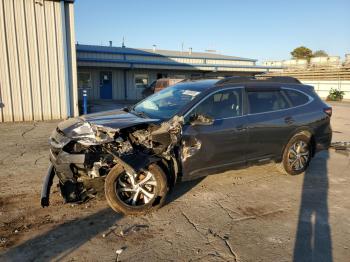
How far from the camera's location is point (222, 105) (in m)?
4.96

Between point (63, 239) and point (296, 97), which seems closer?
point (63, 239)

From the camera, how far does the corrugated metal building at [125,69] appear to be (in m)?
23.9

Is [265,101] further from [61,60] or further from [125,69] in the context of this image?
[125,69]

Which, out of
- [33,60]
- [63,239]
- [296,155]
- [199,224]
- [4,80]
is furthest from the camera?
[33,60]

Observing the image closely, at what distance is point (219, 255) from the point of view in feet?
10.7

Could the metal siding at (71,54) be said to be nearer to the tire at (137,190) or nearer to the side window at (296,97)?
the side window at (296,97)

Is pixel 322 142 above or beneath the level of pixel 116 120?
beneath

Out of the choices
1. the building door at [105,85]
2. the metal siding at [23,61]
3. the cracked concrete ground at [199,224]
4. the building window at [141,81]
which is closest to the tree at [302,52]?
the building window at [141,81]

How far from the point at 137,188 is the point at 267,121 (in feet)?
8.51

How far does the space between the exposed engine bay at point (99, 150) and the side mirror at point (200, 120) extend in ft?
0.96

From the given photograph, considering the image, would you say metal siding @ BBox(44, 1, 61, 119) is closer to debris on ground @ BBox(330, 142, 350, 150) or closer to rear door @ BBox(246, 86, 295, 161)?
rear door @ BBox(246, 86, 295, 161)

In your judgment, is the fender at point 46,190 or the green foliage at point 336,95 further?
the green foliage at point 336,95

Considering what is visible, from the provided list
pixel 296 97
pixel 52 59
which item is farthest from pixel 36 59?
pixel 296 97

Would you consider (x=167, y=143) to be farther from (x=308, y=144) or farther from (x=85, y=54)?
(x=85, y=54)
